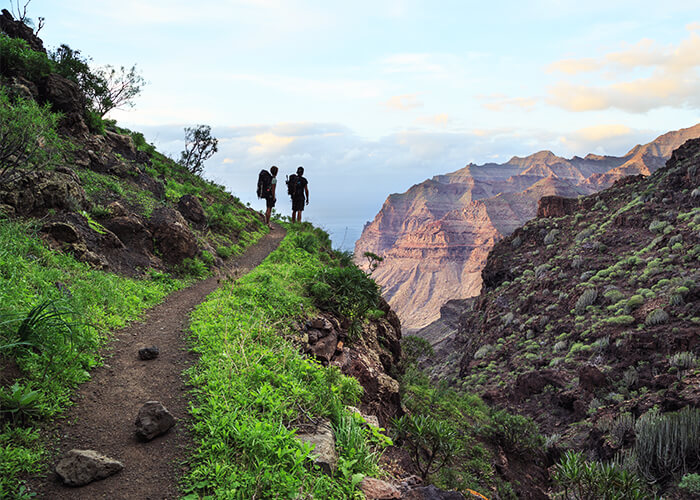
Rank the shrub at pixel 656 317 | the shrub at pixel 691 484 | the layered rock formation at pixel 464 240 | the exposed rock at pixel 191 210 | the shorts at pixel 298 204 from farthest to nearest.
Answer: the layered rock formation at pixel 464 240 < the shrub at pixel 656 317 < the shorts at pixel 298 204 < the exposed rock at pixel 191 210 < the shrub at pixel 691 484

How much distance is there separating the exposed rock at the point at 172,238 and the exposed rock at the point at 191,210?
226cm

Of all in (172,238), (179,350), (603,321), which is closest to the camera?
(179,350)

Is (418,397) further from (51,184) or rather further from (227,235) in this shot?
(51,184)

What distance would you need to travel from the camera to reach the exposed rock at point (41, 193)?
596 cm

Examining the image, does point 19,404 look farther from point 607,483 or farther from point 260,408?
point 607,483

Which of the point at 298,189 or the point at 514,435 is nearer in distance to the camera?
the point at 514,435

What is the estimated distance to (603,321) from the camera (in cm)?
1747

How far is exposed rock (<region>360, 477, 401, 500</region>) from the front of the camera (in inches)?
115

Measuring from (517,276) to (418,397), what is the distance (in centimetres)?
2285

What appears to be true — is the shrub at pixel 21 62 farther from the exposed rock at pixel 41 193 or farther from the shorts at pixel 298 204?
the shorts at pixel 298 204

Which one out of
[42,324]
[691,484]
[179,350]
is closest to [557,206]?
[691,484]

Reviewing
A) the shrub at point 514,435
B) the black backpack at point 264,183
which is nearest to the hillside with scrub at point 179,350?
the shrub at point 514,435

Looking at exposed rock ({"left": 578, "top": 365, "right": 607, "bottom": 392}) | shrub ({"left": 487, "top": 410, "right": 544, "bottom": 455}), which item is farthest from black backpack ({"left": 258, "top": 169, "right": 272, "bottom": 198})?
exposed rock ({"left": 578, "top": 365, "right": 607, "bottom": 392})

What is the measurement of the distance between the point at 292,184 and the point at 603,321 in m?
15.6
